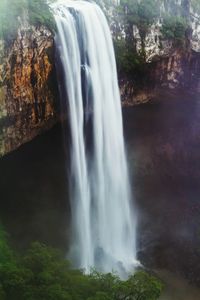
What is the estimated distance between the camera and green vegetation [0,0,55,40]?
15195 mm

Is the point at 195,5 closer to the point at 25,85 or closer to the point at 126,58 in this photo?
the point at 126,58

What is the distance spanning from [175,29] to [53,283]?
13575mm

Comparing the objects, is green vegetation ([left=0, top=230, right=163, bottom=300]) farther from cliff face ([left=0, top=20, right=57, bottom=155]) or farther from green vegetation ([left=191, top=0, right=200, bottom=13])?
green vegetation ([left=191, top=0, right=200, bottom=13])

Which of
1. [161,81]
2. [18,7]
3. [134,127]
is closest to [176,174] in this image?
[134,127]

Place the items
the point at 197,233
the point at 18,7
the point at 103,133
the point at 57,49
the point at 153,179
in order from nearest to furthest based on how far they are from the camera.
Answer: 1. the point at 18,7
2. the point at 57,49
3. the point at 103,133
4. the point at 197,233
5. the point at 153,179

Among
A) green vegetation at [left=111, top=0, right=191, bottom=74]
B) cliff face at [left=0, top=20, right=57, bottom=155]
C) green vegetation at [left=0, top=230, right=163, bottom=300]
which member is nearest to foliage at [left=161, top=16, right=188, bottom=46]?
green vegetation at [left=111, top=0, right=191, bottom=74]

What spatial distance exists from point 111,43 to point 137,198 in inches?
327

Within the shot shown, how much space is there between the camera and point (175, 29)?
69.6 ft

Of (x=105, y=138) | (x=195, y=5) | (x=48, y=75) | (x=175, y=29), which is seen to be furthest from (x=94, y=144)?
(x=195, y=5)

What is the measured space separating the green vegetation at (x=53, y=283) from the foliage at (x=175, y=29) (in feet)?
38.5

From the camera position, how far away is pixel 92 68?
699 inches

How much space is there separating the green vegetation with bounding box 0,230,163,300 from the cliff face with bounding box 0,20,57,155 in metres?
4.78

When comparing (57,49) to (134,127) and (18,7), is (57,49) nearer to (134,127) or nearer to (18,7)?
(18,7)

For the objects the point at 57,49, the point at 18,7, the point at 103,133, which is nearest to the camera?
the point at 18,7
